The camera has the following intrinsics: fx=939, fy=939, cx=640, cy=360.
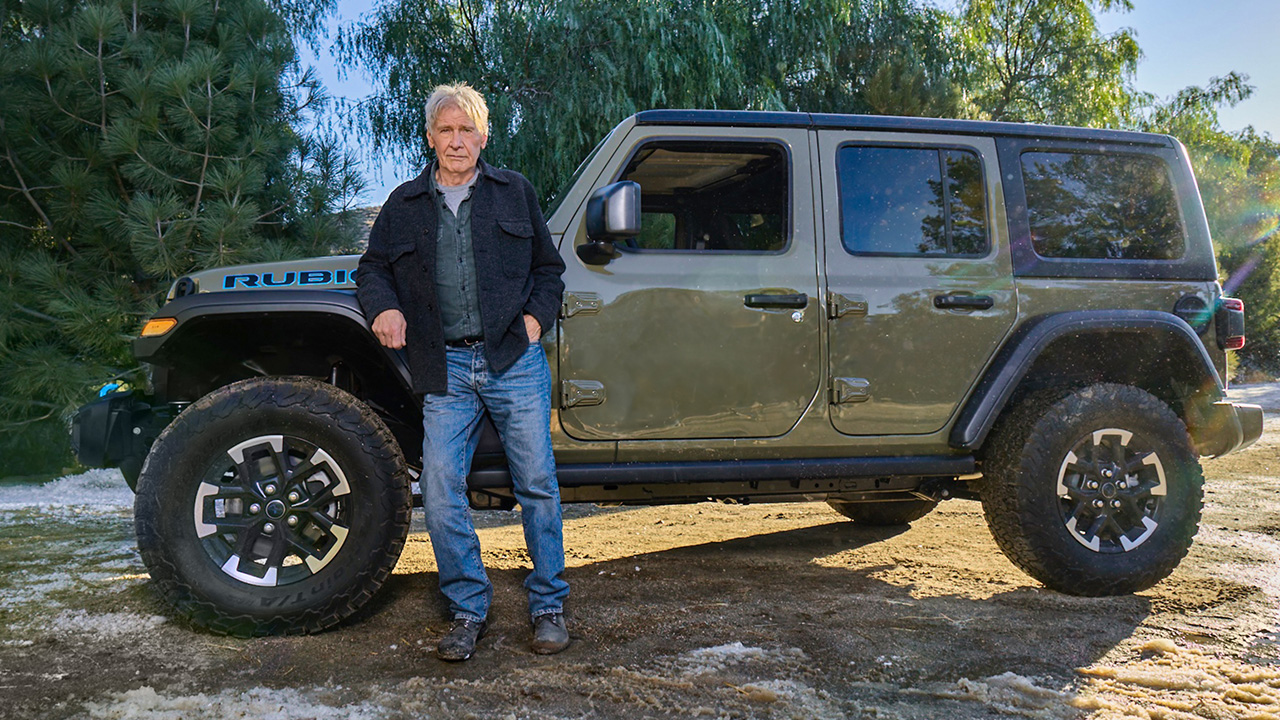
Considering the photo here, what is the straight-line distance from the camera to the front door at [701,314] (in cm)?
355

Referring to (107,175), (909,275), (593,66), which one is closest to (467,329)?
(909,275)

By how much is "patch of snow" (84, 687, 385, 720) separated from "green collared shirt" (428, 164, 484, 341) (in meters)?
1.22

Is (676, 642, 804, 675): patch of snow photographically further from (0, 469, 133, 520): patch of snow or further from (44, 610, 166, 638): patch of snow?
(0, 469, 133, 520): patch of snow

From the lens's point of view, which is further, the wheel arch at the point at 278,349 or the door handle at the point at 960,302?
the door handle at the point at 960,302

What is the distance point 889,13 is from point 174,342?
46.2ft

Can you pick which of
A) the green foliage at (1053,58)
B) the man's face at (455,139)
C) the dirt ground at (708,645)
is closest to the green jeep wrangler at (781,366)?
the dirt ground at (708,645)

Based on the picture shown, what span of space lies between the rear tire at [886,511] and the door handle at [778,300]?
2.08 meters

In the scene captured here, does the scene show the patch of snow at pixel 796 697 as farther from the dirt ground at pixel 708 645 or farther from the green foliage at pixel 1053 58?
the green foliage at pixel 1053 58

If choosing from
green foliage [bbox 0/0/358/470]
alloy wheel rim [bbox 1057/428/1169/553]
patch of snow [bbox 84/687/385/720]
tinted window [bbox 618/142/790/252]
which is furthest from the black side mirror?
green foliage [bbox 0/0/358/470]

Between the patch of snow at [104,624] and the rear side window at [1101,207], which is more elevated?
the rear side window at [1101,207]

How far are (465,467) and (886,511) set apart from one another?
3057 mm

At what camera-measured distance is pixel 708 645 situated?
3.23 metres

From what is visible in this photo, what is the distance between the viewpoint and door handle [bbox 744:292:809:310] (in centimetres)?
366

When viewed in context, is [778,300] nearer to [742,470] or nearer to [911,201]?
[742,470]
